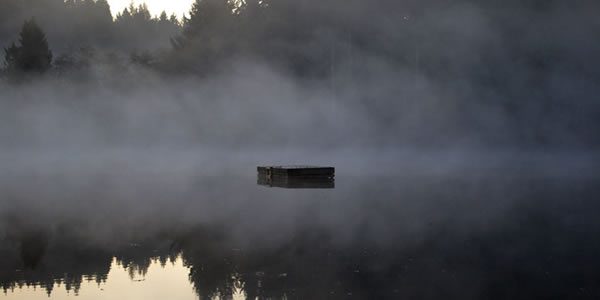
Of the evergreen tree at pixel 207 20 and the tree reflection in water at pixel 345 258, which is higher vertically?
the evergreen tree at pixel 207 20

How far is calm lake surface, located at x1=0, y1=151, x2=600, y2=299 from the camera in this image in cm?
1830

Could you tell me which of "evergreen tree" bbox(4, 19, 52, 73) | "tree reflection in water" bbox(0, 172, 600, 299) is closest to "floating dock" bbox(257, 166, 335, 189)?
"tree reflection in water" bbox(0, 172, 600, 299)

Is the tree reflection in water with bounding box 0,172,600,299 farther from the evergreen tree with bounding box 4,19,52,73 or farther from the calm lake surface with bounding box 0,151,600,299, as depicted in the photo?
the evergreen tree with bounding box 4,19,52,73

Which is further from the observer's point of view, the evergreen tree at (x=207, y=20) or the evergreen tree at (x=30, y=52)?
the evergreen tree at (x=207, y=20)

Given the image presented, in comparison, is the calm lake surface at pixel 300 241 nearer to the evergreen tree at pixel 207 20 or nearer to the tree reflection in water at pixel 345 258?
the tree reflection in water at pixel 345 258

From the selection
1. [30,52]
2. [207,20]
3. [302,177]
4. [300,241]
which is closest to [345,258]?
[300,241]

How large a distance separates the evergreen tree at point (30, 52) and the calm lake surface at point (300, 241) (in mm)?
52360

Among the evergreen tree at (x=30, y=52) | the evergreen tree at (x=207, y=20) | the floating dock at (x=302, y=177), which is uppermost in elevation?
the evergreen tree at (x=207, y=20)

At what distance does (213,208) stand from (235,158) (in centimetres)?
4492

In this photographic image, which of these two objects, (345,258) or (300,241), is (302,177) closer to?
(300,241)

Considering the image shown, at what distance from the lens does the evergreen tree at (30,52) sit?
94000 millimetres

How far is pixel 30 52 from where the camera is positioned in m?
94.3

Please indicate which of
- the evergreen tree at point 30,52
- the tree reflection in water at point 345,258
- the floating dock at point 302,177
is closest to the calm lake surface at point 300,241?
the tree reflection in water at point 345,258

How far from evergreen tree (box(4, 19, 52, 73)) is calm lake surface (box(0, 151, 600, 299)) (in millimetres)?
52360
